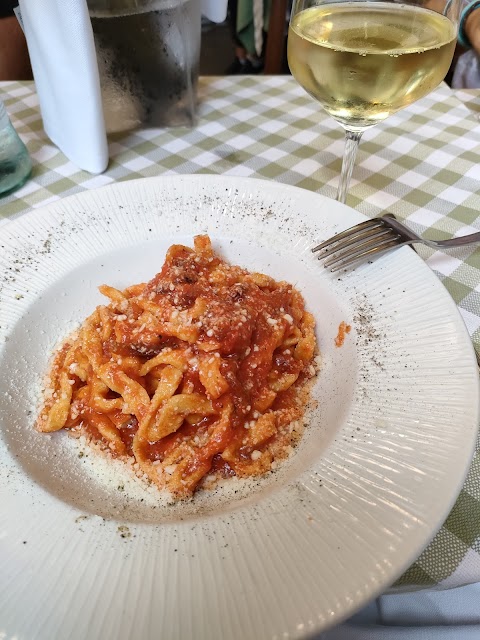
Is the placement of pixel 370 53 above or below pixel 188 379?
above

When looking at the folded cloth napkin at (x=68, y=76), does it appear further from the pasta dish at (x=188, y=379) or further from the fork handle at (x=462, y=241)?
the fork handle at (x=462, y=241)

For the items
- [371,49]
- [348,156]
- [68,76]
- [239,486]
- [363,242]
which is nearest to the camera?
[239,486]

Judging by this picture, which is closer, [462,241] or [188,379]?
[188,379]

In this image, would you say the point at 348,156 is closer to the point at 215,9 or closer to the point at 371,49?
the point at 371,49

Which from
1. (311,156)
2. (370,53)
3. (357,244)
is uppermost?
(370,53)

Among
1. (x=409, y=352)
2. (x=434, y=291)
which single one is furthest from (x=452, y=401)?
(x=434, y=291)

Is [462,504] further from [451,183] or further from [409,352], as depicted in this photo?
[451,183]

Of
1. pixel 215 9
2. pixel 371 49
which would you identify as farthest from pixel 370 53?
pixel 215 9

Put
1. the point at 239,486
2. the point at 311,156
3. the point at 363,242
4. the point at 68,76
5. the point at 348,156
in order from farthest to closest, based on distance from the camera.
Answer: the point at 311,156
the point at 68,76
the point at 348,156
the point at 363,242
the point at 239,486
